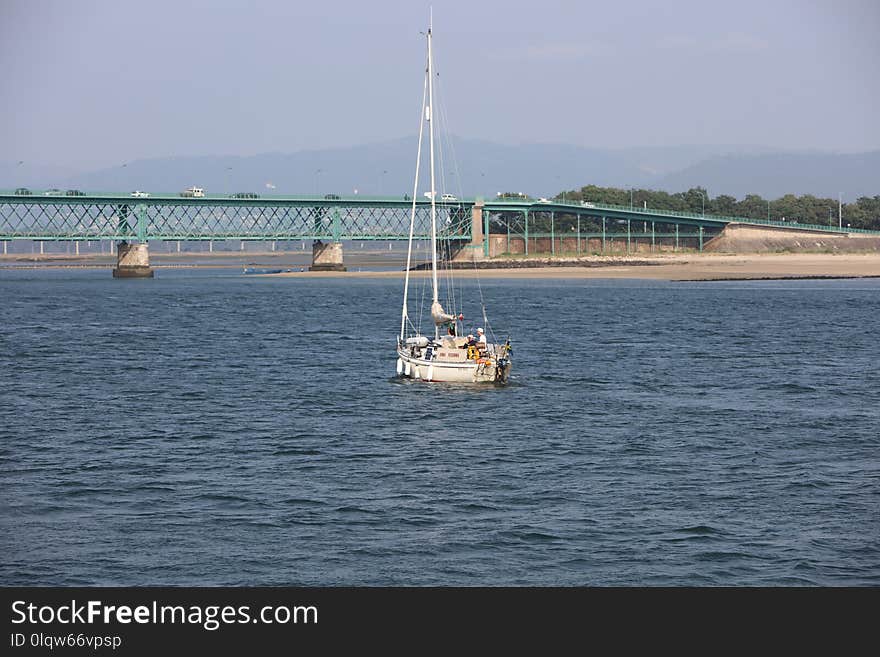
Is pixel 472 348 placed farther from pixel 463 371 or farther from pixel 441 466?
pixel 441 466

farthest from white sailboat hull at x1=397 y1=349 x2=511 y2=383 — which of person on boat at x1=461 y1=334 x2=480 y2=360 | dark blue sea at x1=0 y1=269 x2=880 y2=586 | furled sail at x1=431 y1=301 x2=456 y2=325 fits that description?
furled sail at x1=431 y1=301 x2=456 y2=325

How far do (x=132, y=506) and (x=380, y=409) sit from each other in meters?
18.9

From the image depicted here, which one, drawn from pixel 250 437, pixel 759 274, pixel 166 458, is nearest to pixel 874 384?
pixel 250 437

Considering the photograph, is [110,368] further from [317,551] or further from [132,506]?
[317,551]

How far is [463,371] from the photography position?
5425cm

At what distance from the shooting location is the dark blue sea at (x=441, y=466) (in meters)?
25.0

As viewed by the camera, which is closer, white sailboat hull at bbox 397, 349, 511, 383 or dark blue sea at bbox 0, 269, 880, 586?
dark blue sea at bbox 0, 269, 880, 586

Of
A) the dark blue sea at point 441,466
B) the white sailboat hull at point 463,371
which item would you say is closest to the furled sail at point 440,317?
the white sailboat hull at point 463,371

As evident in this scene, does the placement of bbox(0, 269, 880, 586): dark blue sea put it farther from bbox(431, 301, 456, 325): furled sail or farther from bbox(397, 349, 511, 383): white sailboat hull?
bbox(431, 301, 456, 325): furled sail

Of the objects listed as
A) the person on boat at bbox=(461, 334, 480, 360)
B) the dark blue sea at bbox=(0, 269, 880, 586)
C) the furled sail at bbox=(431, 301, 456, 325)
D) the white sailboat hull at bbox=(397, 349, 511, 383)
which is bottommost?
the dark blue sea at bbox=(0, 269, 880, 586)

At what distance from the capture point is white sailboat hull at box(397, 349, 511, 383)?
177ft

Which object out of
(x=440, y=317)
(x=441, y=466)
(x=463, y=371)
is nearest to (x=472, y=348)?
(x=463, y=371)

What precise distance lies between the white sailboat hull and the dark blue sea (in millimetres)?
860

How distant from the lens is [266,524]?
92.7 feet
